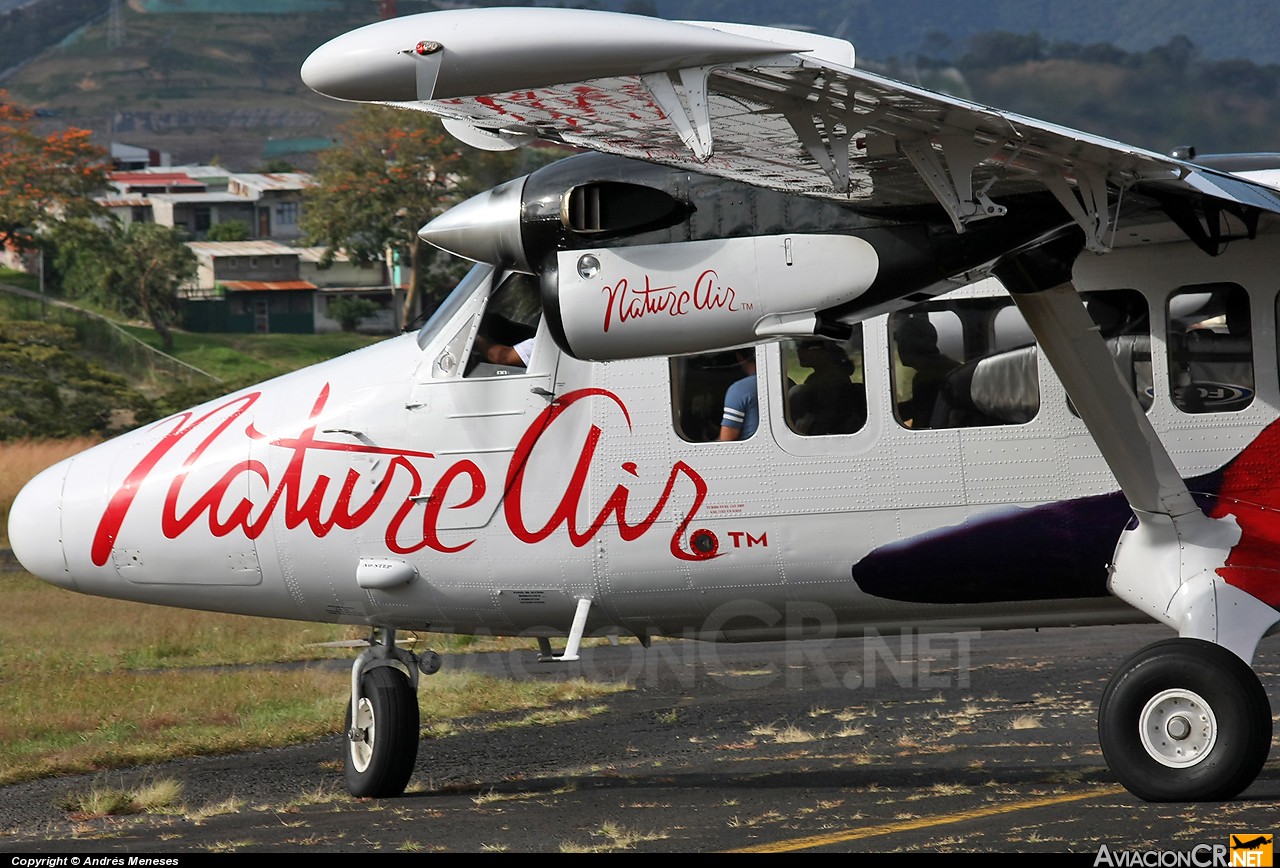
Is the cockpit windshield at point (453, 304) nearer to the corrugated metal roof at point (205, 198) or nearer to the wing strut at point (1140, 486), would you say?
the wing strut at point (1140, 486)

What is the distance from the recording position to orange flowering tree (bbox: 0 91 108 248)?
6550 cm

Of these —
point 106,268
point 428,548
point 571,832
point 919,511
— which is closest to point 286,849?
point 571,832

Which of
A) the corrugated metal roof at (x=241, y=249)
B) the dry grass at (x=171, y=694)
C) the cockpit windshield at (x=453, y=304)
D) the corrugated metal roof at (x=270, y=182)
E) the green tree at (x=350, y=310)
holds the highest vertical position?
the corrugated metal roof at (x=270, y=182)

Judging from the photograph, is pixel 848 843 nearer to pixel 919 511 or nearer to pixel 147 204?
pixel 919 511

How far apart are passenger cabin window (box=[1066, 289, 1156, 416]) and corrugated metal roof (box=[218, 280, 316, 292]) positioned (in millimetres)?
74788

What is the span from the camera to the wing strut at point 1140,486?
760 centimetres

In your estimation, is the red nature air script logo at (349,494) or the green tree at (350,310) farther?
the green tree at (350,310)

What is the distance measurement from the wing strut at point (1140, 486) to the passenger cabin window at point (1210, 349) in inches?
18.3

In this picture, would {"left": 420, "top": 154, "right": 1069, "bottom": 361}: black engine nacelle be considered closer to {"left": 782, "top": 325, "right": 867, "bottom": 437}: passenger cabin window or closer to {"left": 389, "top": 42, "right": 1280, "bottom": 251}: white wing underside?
{"left": 389, "top": 42, "right": 1280, "bottom": 251}: white wing underside

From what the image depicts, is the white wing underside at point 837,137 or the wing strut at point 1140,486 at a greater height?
the white wing underside at point 837,137

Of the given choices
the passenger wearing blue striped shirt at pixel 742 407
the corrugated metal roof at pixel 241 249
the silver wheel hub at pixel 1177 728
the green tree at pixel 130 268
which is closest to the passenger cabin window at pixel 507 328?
the passenger wearing blue striped shirt at pixel 742 407

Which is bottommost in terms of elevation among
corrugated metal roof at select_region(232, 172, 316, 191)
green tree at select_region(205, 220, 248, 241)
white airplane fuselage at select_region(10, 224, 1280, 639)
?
white airplane fuselage at select_region(10, 224, 1280, 639)

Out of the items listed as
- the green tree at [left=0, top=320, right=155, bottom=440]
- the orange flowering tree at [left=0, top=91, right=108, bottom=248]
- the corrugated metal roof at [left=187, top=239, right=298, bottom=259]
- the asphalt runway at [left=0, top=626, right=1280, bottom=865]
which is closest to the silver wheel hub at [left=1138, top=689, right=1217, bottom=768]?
the asphalt runway at [left=0, top=626, right=1280, bottom=865]

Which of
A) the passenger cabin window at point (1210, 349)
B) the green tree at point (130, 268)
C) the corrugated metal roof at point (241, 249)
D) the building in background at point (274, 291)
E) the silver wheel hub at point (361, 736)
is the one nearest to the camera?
the passenger cabin window at point (1210, 349)
